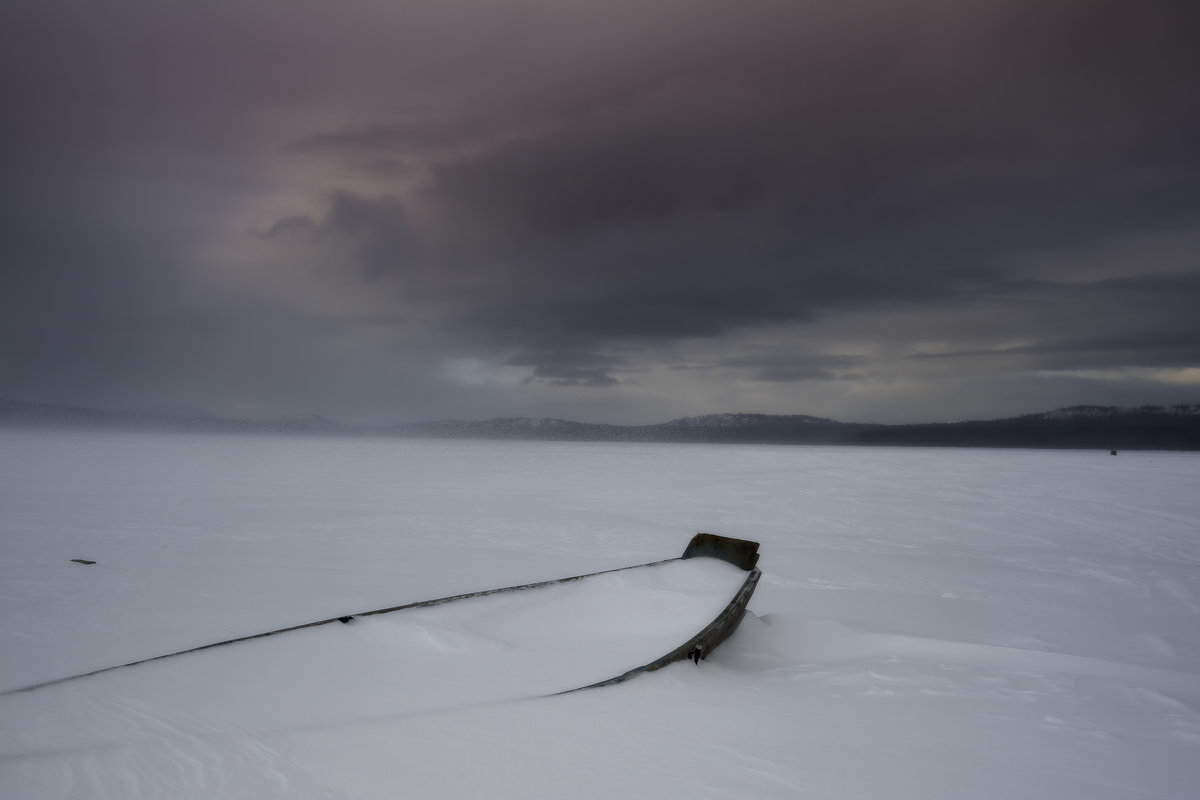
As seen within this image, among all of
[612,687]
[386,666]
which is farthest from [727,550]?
[386,666]

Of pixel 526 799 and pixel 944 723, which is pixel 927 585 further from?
pixel 526 799

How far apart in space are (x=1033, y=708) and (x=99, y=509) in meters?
16.0

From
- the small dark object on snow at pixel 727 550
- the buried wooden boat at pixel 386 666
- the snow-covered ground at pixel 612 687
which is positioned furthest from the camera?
the small dark object on snow at pixel 727 550

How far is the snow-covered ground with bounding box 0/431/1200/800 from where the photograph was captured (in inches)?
113

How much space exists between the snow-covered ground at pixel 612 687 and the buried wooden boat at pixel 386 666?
0.09 feet

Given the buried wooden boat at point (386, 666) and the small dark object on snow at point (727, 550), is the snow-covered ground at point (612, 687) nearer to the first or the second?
the buried wooden boat at point (386, 666)

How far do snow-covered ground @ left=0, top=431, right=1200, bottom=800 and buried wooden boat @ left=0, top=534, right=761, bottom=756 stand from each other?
3 cm

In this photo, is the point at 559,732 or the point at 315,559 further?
the point at 315,559

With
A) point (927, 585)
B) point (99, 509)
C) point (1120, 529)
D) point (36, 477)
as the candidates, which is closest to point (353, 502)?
point (99, 509)

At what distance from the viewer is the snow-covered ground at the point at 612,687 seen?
2883mm

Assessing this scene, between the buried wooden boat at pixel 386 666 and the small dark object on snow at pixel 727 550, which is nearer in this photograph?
the buried wooden boat at pixel 386 666

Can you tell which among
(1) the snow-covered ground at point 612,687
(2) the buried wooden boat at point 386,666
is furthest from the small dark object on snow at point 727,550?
(2) the buried wooden boat at point 386,666

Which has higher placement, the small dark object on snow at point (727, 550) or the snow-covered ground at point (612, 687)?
the small dark object on snow at point (727, 550)

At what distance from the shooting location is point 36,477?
20.2 metres
